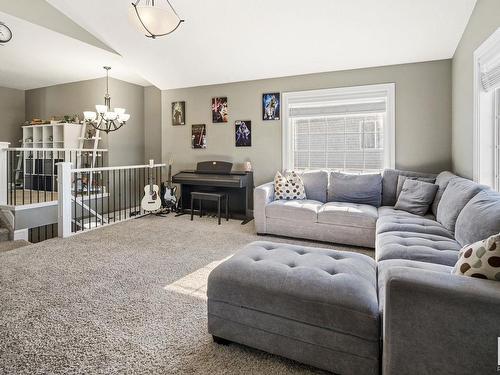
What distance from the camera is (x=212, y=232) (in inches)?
161

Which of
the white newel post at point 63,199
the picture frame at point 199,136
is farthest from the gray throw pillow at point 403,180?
the white newel post at point 63,199

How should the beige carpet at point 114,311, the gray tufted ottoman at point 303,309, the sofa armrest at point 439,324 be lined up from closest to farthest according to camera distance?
the sofa armrest at point 439,324 < the gray tufted ottoman at point 303,309 < the beige carpet at point 114,311

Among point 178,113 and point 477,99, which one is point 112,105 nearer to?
point 178,113

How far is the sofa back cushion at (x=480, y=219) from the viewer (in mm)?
1636

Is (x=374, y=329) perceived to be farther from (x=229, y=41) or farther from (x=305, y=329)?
(x=229, y=41)

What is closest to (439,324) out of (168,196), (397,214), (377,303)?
(377,303)

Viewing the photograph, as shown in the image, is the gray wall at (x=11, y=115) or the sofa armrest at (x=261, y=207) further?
the gray wall at (x=11, y=115)

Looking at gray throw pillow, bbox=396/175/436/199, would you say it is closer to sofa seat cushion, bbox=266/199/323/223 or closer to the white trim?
the white trim

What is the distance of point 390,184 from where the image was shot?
3.84 meters

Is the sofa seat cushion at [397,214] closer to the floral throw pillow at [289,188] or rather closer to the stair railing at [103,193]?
the floral throw pillow at [289,188]

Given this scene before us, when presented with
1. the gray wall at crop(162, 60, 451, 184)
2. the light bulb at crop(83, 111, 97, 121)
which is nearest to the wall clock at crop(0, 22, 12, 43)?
the light bulb at crop(83, 111, 97, 121)

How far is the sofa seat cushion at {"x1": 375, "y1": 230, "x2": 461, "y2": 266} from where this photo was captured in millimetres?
1854

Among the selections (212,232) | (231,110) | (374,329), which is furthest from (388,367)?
(231,110)

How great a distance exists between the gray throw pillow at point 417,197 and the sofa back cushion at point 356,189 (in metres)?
0.39
